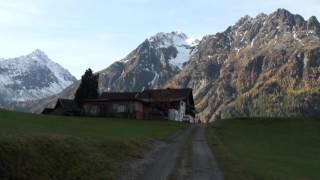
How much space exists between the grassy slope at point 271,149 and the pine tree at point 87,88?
186ft

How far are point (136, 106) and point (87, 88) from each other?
2964 cm

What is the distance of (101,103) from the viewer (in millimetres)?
154875

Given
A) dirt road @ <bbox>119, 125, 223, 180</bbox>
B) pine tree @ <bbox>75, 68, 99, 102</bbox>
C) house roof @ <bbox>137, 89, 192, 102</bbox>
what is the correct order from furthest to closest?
1. house roof @ <bbox>137, 89, 192, 102</bbox>
2. pine tree @ <bbox>75, 68, 99, 102</bbox>
3. dirt road @ <bbox>119, 125, 223, 180</bbox>

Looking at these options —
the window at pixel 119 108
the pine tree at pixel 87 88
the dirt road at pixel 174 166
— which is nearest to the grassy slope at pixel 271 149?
the dirt road at pixel 174 166

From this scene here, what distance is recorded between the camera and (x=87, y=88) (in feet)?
587

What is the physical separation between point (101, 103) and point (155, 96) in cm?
4105

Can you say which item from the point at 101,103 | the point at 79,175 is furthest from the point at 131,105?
the point at 79,175

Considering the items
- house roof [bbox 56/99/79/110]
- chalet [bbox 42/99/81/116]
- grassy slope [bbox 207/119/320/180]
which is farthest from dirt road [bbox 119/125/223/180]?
house roof [bbox 56/99/79/110]

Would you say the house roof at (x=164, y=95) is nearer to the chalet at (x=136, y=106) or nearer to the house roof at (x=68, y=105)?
the chalet at (x=136, y=106)

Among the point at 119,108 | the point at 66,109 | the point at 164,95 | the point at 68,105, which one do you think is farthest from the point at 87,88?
the point at 119,108

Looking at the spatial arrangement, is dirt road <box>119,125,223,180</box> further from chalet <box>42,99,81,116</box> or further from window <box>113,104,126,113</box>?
chalet <box>42,99,81,116</box>

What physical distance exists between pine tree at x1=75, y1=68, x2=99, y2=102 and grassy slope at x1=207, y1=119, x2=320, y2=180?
56.6 meters

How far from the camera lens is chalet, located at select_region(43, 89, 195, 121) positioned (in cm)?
15275

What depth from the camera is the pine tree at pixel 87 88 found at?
177m
